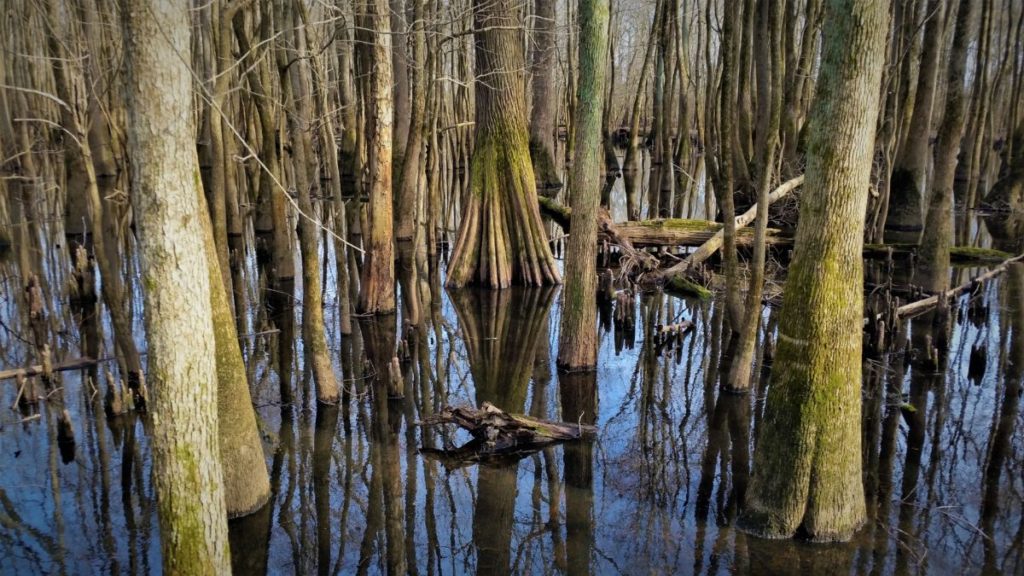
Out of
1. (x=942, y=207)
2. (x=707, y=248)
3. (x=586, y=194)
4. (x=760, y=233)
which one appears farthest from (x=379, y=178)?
(x=942, y=207)

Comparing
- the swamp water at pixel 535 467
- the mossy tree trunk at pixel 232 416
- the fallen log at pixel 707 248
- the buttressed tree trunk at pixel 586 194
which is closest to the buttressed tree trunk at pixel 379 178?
the swamp water at pixel 535 467

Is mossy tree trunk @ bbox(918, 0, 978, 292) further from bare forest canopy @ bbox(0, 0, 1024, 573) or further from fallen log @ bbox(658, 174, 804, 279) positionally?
fallen log @ bbox(658, 174, 804, 279)

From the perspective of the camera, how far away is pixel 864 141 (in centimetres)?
522

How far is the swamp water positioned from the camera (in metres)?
5.59

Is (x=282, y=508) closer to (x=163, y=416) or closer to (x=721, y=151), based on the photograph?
(x=163, y=416)

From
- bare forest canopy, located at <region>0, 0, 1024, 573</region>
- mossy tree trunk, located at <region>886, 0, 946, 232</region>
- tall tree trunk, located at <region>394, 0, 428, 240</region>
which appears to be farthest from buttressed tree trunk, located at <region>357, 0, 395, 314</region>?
mossy tree trunk, located at <region>886, 0, 946, 232</region>

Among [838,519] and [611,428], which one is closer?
[838,519]

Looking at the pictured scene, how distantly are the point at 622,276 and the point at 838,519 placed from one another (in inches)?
316

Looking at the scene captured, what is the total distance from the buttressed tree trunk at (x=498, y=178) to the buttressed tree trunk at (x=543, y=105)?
5.64 meters

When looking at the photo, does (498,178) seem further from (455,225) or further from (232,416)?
(232,416)

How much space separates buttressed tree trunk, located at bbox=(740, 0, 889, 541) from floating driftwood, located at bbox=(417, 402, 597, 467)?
2.26 meters

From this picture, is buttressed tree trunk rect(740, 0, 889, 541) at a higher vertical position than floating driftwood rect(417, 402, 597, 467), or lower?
higher

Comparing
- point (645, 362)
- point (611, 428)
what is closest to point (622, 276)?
point (645, 362)

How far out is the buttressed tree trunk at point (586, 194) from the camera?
326 inches
